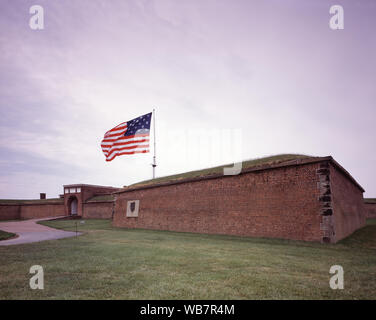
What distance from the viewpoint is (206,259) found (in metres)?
6.48

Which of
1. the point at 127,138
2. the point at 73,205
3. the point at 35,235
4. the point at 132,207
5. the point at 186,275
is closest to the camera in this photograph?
the point at 186,275

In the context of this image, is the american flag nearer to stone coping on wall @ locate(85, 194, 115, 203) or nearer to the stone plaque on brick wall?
the stone plaque on brick wall

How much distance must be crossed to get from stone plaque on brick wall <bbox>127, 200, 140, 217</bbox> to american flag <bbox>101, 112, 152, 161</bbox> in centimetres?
463

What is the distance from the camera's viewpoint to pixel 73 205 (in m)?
39.0

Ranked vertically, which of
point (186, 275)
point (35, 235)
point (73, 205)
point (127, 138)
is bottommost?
point (73, 205)

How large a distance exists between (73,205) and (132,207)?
896 inches

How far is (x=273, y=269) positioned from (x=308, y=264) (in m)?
1.20

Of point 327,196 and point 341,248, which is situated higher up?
point 327,196

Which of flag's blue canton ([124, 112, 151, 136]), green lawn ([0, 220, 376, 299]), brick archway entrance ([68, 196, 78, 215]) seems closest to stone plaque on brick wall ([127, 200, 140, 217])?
flag's blue canton ([124, 112, 151, 136])

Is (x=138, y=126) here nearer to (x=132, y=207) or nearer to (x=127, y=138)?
(x=127, y=138)

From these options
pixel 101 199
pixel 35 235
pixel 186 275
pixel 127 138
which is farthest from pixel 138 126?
pixel 101 199
